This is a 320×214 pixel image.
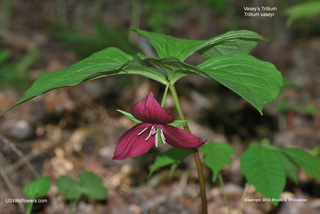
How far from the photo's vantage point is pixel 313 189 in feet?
7.69

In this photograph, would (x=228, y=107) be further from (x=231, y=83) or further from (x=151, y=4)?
(x=231, y=83)

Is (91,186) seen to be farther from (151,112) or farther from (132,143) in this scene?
(151,112)

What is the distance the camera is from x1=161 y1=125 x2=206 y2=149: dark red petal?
952 mm

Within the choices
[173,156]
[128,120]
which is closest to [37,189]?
[173,156]

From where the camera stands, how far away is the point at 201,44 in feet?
3.47

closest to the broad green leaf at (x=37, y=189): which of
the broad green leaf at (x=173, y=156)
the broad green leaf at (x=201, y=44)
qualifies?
the broad green leaf at (x=173, y=156)

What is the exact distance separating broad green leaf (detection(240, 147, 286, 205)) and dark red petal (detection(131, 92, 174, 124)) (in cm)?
56

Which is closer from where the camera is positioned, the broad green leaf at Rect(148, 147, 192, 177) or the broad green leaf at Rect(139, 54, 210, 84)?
the broad green leaf at Rect(139, 54, 210, 84)

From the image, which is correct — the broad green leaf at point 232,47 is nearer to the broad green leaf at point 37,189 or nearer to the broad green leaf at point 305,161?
the broad green leaf at point 305,161

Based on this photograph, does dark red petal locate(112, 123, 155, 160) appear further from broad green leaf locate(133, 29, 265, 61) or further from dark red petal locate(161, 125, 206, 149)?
broad green leaf locate(133, 29, 265, 61)

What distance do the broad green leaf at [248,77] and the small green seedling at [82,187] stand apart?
1.10 metres

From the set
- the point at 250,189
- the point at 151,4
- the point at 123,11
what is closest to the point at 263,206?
the point at 250,189

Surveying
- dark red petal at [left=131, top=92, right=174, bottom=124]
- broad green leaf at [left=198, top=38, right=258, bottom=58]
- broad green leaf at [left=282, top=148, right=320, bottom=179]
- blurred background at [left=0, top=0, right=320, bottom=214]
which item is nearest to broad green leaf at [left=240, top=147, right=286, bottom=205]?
broad green leaf at [left=282, top=148, right=320, bottom=179]

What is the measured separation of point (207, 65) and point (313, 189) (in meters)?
1.82
